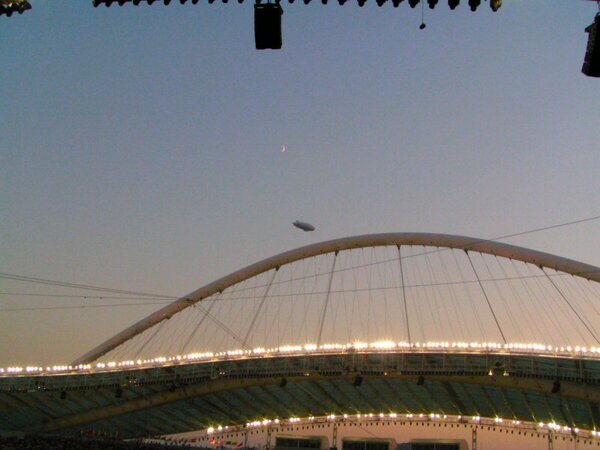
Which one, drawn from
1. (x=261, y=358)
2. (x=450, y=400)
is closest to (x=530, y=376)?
(x=450, y=400)

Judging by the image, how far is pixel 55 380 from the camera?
68.6 meters

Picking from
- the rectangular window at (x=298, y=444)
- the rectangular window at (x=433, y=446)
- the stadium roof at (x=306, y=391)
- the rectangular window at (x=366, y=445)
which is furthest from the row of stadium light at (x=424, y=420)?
the rectangular window at (x=366, y=445)

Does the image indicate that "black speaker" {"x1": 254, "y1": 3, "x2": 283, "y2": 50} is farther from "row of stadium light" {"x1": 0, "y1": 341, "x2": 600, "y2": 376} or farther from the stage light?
"row of stadium light" {"x1": 0, "y1": 341, "x2": 600, "y2": 376}

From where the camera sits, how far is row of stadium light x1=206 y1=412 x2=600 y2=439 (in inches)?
2329

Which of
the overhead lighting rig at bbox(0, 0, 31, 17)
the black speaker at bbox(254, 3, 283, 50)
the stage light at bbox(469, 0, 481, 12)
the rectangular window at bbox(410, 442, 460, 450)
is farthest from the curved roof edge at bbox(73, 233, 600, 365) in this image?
the overhead lighting rig at bbox(0, 0, 31, 17)

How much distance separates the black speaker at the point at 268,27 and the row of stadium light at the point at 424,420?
172ft

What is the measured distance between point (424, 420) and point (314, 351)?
49.8 ft

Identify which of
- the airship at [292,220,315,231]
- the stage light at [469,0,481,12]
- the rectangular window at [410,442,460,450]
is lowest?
the rectangular window at [410,442,460,450]

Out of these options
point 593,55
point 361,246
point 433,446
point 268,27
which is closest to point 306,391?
point 433,446

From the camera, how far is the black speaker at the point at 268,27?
15086 millimetres

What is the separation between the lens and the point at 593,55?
14062mm

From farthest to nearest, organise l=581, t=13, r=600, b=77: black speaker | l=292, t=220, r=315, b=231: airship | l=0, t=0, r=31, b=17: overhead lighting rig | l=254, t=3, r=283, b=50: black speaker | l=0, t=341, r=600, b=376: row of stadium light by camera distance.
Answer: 1. l=292, t=220, r=315, b=231: airship
2. l=0, t=341, r=600, b=376: row of stadium light
3. l=0, t=0, r=31, b=17: overhead lighting rig
4. l=254, t=3, r=283, b=50: black speaker
5. l=581, t=13, r=600, b=77: black speaker

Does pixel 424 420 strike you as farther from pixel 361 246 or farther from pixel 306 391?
pixel 361 246

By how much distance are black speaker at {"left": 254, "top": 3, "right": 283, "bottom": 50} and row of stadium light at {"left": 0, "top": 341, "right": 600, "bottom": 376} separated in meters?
41.1
